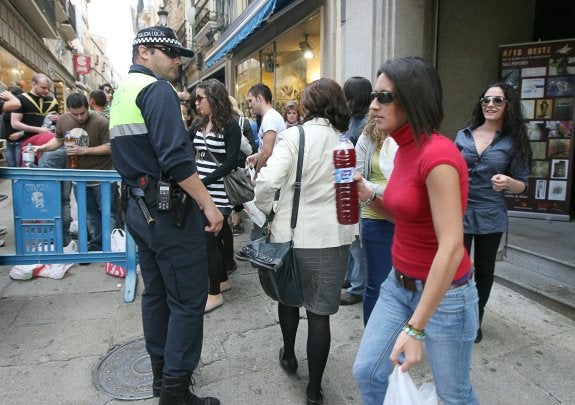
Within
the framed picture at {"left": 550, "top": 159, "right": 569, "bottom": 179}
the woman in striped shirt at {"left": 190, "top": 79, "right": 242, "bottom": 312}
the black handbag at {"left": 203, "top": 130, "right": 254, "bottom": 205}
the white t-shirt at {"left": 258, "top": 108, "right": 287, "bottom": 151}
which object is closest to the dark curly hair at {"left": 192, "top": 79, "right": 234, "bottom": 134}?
the woman in striped shirt at {"left": 190, "top": 79, "right": 242, "bottom": 312}

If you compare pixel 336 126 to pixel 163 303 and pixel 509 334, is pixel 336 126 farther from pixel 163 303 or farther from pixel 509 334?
pixel 509 334

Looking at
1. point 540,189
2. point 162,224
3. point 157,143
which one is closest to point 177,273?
point 162,224

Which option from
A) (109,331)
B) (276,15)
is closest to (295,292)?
(109,331)

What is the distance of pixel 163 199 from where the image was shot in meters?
2.18

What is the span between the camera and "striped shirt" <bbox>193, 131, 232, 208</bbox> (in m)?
3.70

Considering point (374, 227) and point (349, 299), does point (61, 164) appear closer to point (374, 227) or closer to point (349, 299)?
point (349, 299)

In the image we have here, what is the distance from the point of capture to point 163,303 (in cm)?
248

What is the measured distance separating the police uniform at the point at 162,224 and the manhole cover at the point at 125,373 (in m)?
0.39

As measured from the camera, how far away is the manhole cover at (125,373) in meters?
2.62

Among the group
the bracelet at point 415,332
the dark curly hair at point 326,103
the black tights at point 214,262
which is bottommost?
the black tights at point 214,262

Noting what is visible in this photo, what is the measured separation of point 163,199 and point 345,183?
0.97m

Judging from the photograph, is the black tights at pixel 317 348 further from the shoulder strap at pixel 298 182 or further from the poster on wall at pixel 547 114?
the poster on wall at pixel 547 114

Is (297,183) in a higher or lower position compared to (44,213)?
higher

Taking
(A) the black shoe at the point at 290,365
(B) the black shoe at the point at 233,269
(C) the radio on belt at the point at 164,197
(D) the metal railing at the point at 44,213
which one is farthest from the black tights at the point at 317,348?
(B) the black shoe at the point at 233,269
